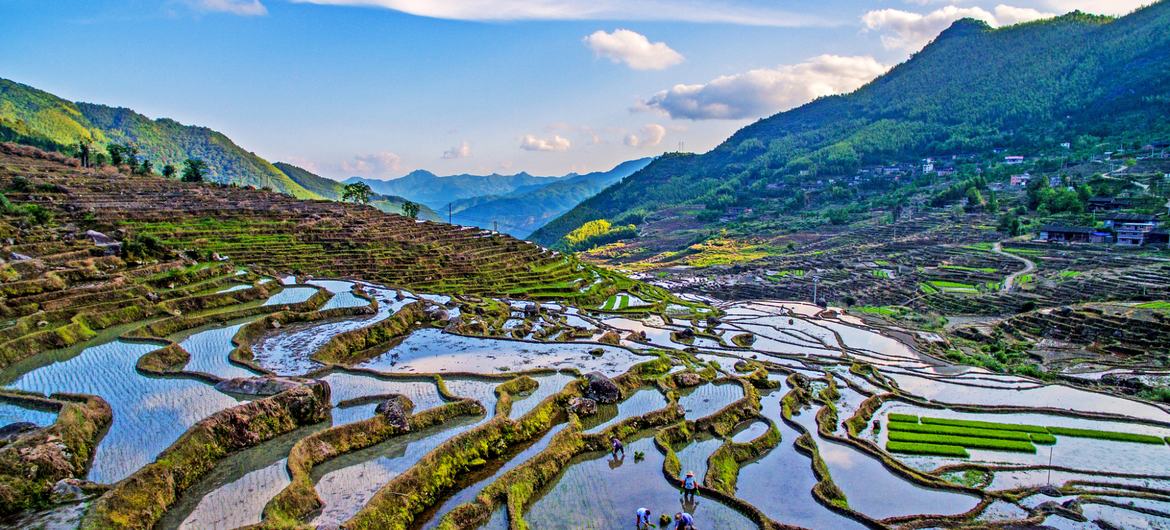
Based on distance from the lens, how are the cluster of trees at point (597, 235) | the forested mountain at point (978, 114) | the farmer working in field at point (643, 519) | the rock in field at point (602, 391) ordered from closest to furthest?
the farmer working in field at point (643, 519) < the rock in field at point (602, 391) < the forested mountain at point (978, 114) < the cluster of trees at point (597, 235)

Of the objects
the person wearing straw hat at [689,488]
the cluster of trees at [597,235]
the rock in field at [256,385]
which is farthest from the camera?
the cluster of trees at [597,235]

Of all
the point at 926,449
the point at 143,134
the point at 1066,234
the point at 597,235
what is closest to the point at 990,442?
the point at 926,449

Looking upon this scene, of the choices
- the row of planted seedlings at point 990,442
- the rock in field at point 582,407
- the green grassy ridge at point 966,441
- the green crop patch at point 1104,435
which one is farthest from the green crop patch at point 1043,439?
the rock in field at point 582,407

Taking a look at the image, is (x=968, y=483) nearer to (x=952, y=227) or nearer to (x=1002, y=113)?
(x=952, y=227)

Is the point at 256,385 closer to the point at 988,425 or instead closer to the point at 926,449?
the point at 926,449

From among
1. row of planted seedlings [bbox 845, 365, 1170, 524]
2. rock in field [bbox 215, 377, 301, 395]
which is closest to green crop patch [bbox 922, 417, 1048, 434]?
row of planted seedlings [bbox 845, 365, 1170, 524]

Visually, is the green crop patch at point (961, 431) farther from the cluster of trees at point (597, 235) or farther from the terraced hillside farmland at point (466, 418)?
the cluster of trees at point (597, 235)
